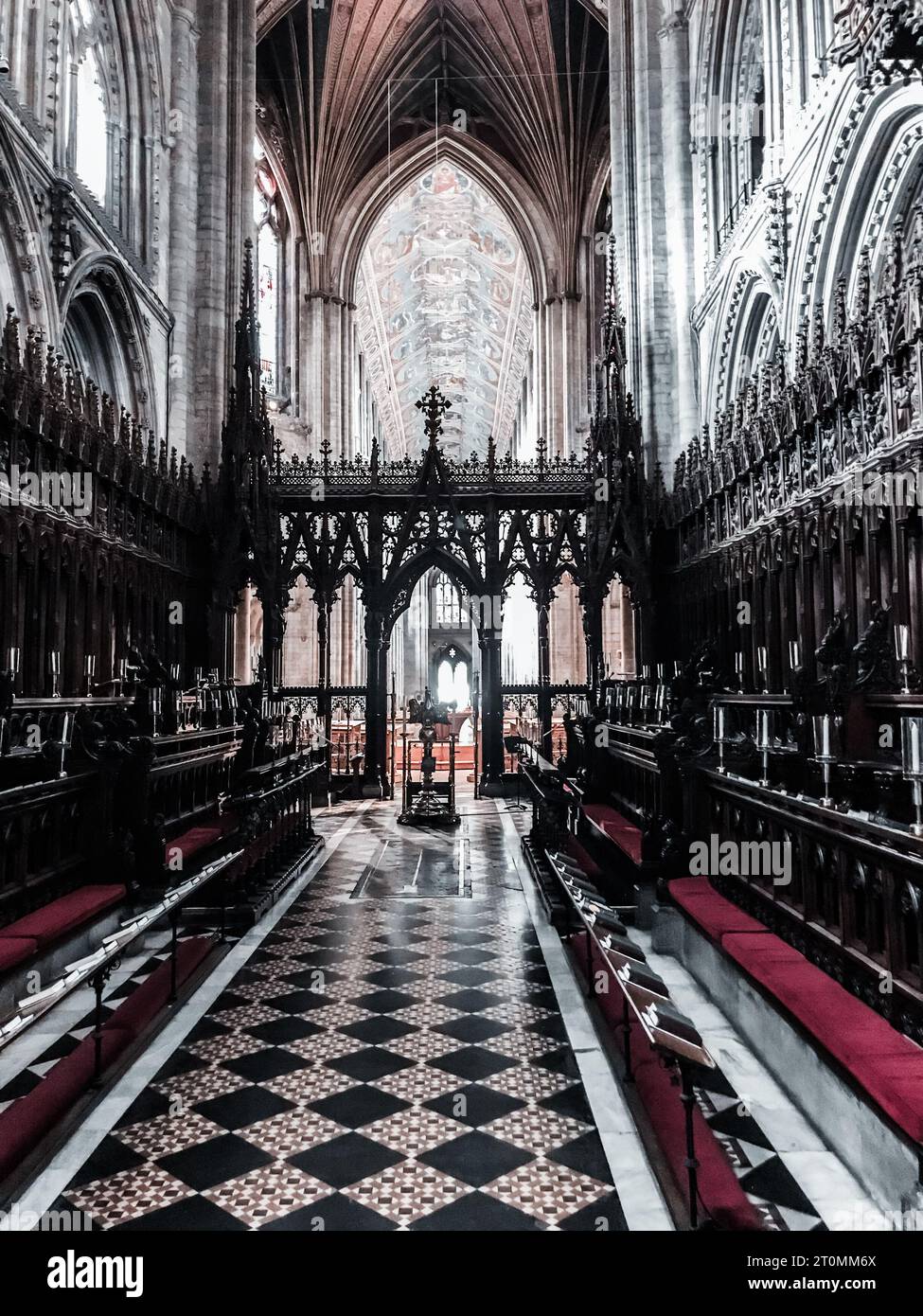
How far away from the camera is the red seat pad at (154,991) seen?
395 centimetres

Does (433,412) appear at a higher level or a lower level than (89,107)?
lower

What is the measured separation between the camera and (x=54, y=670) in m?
8.88

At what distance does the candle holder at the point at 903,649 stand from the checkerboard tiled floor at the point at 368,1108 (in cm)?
358

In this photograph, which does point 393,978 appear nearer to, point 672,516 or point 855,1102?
point 855,1102

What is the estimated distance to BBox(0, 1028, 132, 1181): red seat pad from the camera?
278 cm

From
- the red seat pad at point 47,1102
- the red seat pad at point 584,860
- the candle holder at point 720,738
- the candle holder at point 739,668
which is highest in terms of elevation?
the candle holder at point 739,668

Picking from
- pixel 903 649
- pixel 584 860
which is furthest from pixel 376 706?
pixel 903 649

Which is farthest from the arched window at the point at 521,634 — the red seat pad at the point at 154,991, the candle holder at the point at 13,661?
the red seat pad at the point at 154,991

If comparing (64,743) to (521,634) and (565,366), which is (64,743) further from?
(521,634)

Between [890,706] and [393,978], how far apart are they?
137 inches

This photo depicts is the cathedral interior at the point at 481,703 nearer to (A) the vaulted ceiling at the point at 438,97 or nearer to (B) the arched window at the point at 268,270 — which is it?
(B) the arched window at the point at 268,270

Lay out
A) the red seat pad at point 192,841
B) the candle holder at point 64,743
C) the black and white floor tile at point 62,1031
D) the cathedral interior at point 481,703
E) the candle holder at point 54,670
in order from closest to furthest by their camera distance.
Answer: the cathedral interior at point 481,703 < the black and white floor tile at point 62,1031 < the candle holder at point 64,743 < the red seat pad at point 192,841 < the candle holder at point 54,670

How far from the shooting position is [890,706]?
5.45 metres

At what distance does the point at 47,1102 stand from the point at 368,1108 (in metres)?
1.14
